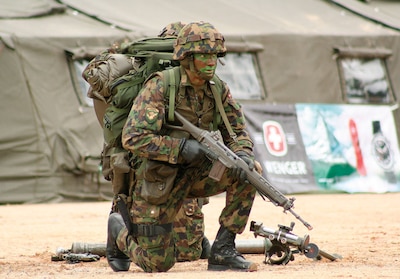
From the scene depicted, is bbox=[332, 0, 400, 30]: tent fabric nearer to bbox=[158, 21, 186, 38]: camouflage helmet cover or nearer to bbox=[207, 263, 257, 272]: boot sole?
bbox=[158, 21, 186, 38]: camouflage helmet cover

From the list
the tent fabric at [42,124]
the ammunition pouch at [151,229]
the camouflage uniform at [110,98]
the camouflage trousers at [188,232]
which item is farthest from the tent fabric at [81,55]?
the ammunition pouch at [151,229]

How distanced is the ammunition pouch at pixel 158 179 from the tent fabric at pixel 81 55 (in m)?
7.10

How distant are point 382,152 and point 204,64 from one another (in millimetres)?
9512

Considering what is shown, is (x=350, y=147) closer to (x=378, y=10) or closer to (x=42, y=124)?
(x=378, y=10)

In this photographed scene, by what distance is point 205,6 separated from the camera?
1645cm

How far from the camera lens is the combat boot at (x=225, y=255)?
6.70 m

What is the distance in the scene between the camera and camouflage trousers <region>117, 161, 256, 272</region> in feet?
22.3

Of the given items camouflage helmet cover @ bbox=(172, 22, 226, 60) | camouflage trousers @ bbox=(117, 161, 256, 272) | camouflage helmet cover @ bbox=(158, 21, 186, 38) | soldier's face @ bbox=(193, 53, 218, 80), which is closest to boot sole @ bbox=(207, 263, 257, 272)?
camouflage trousers @ bbox=(117, 161, 256, 272)

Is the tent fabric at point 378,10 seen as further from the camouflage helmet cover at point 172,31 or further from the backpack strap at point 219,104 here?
the backpack strap at point 219,104

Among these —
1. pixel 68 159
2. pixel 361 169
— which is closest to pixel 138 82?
pixel 68 159

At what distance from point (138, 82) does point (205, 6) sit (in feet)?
31.2

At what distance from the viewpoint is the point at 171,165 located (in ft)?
22.2

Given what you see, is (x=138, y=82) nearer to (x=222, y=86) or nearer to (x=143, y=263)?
(x=222, y=86)

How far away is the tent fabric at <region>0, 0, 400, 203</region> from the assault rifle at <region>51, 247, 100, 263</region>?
5.91 m
